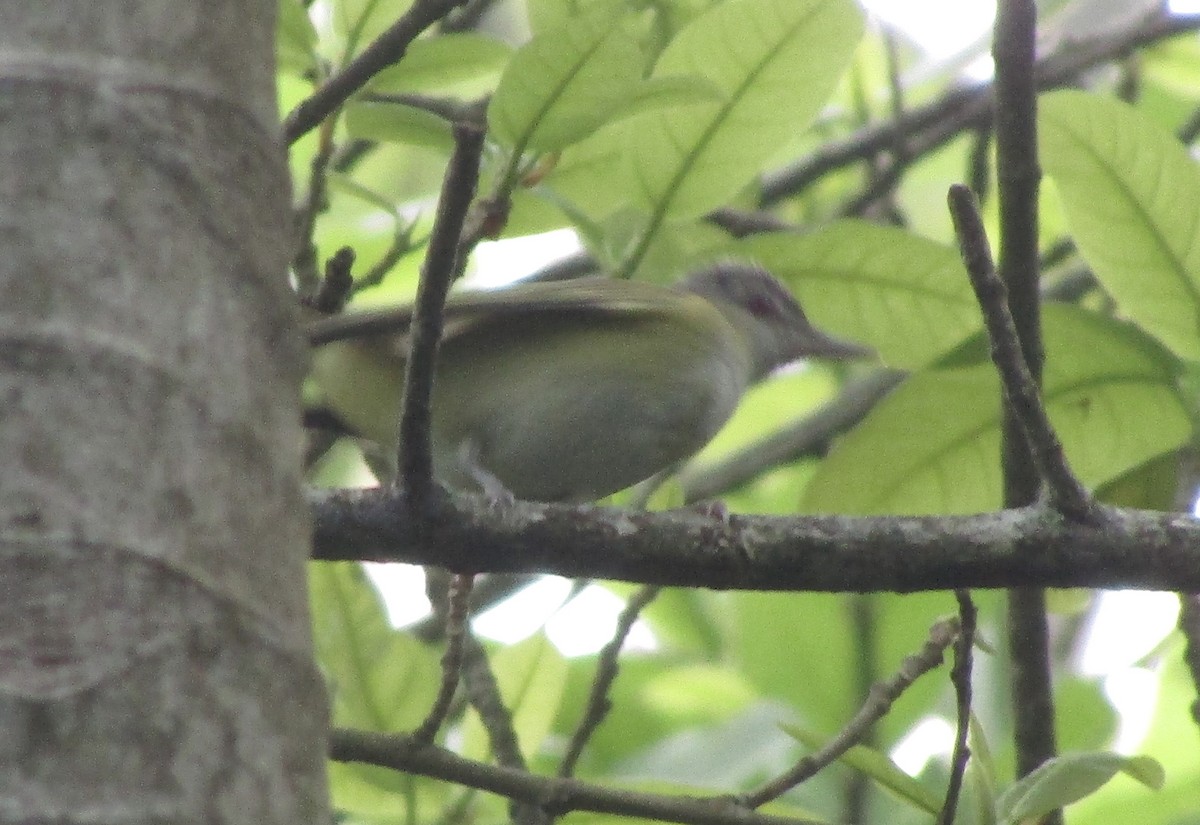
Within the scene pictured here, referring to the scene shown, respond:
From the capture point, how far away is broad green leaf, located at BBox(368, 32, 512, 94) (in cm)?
301

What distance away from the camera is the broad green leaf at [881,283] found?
3.11 m

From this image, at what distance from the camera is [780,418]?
238 inches

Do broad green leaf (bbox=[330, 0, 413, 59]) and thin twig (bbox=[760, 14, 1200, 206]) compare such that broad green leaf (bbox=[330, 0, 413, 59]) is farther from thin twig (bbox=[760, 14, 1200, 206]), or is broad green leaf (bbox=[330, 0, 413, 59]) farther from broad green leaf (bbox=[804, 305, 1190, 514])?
thin twig (bbox=[760, 14, 1200, 206])

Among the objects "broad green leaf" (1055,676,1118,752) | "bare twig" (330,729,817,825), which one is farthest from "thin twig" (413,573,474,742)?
"broad green leaf" (1055,676,1118,752)

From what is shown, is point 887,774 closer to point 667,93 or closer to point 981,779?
point 981,779

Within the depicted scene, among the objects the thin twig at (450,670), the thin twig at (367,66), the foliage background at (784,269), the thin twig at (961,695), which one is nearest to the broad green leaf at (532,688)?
the foliage background at (784,269)

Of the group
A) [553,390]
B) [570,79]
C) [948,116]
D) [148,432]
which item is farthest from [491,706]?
[948,116]

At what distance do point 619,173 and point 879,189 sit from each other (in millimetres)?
1727

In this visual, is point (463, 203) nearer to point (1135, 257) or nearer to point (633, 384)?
point (1135, 257)

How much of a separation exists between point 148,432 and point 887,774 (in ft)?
4.89

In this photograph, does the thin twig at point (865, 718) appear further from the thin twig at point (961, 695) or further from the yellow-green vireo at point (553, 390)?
the yellow-green vireo at point (553, 390)

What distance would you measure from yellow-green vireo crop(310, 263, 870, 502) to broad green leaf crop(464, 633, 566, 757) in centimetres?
35

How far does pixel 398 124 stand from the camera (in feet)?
9.29

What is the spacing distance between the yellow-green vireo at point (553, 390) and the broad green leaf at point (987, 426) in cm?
65
